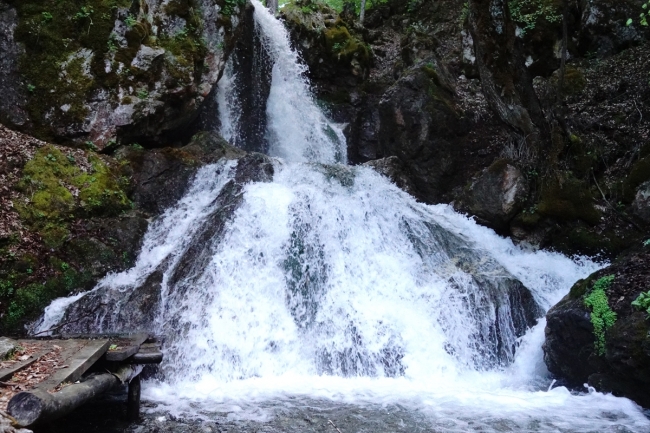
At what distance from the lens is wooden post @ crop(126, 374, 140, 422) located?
557 centimetres

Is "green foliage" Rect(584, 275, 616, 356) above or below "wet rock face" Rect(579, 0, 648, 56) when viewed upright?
below

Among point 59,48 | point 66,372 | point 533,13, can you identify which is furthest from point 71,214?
point 533,13

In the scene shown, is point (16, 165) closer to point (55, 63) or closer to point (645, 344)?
point (55, 63)

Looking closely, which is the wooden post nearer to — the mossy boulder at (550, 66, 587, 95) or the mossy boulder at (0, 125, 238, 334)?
the mossy boulder at (0, 125, 238, 334)

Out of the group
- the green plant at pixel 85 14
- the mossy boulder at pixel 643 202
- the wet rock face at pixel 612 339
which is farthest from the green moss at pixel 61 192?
the mossy boulder at pixel 643 202

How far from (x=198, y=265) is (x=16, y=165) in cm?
426

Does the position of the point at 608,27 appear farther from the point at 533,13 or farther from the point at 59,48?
the point at 59,48

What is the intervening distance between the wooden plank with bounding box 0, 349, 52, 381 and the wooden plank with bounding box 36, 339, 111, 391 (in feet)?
0.96

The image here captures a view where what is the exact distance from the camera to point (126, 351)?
5.62 meters

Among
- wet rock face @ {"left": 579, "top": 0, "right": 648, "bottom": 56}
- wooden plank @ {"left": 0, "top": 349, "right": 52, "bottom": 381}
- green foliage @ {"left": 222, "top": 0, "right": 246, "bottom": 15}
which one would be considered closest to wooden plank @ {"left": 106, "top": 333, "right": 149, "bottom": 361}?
wooden plank @ {"left": 0, "top": 349, "right": 52, "bottom": 381}

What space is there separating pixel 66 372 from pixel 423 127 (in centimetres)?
1153

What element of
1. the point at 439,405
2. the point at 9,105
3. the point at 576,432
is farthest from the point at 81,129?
the point at 576,432

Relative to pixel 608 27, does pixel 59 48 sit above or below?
below

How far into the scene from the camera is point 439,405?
245 inches
